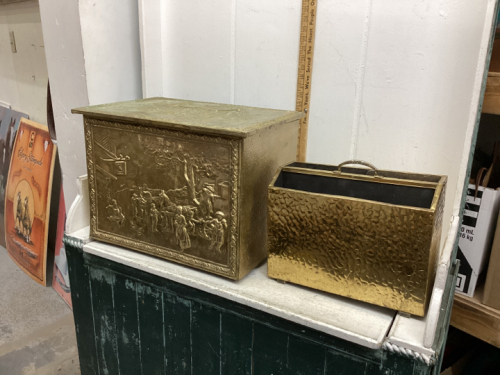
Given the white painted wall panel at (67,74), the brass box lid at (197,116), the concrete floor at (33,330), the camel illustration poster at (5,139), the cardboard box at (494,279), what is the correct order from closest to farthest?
the brass box lid at (197,116), the cardboard box at (494,279), the white painted wall panel at (67,74), the concrete floor at (33,330), the camel illustration poster at (5,139)

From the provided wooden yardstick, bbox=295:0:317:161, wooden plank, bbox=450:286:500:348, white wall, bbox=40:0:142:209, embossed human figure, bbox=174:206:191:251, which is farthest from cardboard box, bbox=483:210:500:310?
white wall, bbox=40:0:142:209

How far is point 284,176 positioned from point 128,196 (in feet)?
1.28

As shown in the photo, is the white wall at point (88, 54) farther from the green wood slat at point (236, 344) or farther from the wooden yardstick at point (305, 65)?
the green wood slat at point (236, 344)

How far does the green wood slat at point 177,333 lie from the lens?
1009 mm

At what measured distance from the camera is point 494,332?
1.13m

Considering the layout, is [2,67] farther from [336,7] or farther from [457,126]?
[457,126]

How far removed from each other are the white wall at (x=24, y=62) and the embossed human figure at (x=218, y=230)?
1790 millimetres

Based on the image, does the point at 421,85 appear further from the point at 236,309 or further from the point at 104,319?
the point at 104,319

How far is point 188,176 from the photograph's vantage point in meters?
0.93

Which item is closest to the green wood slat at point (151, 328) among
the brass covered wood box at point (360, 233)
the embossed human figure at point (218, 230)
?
the embossed human figure at point (218, 230)

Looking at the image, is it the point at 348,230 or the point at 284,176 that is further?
the point at 284,176

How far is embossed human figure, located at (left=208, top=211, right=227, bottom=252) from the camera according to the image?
2.99 ft

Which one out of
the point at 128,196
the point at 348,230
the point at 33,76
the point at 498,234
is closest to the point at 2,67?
the point at 33,76

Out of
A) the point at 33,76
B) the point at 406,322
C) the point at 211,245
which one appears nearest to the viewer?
the point at 406,322
